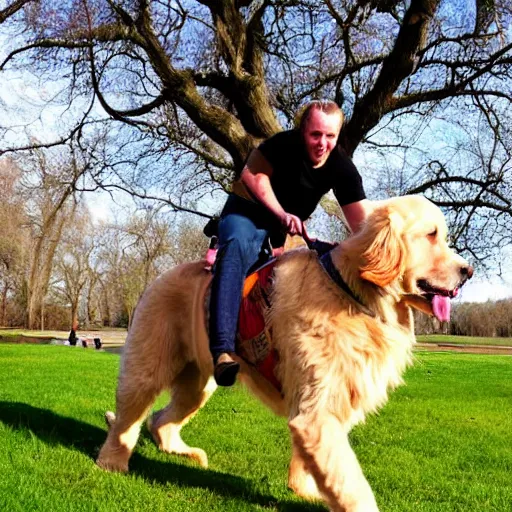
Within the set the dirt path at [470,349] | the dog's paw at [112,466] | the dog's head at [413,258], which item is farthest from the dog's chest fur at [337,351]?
the dirt path at [470,349]

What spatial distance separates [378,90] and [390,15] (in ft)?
7.93

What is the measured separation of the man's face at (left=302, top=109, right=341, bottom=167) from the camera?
12.7ft

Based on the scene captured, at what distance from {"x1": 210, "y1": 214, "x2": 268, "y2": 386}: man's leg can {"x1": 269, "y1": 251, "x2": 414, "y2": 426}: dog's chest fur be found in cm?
38

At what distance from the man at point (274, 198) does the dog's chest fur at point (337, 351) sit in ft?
1.34

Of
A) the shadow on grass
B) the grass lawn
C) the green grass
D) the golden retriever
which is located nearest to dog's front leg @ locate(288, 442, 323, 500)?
the grass lawn

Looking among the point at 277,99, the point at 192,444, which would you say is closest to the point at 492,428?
the point at 192,444

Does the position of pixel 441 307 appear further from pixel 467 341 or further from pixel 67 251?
pixel 467 341

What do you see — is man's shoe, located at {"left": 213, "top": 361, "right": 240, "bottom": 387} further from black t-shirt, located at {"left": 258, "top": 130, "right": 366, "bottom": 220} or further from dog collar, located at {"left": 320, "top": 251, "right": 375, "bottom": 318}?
black t-shirt, located at {"left": 258, "top": 130, "right": 366, "bottom": 220}

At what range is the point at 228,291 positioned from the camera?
153 inches

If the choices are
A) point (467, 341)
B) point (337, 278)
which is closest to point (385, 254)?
point (337, 278)

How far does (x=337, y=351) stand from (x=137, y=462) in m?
2.17

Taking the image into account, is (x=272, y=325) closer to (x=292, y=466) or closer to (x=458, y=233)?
(x=292, y=466)

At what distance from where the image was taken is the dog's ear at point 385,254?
3.23 metres

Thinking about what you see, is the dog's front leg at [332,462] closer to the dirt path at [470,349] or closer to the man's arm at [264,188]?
the man's arm at [264,188]
